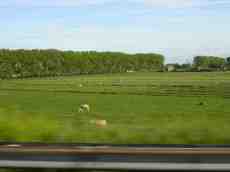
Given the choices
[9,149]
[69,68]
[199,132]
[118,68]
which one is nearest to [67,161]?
[9,149]

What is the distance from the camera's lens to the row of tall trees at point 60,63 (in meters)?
144

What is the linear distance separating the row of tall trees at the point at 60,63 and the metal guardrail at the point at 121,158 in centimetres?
13382

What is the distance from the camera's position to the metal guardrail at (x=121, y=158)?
5848 millimetres

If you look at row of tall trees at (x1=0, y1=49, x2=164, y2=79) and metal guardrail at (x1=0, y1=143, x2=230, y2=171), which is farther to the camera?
row of tall trees at (x1=0, y1=49, x2=164, y2=79)

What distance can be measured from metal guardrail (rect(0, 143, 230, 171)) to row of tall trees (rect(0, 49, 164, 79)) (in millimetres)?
133817

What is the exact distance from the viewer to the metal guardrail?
5.85 meters

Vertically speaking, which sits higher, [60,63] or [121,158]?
[121,158]

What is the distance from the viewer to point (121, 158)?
19.9 feet

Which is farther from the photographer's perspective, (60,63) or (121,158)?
(60,63)

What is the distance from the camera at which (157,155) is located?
19.7 ft

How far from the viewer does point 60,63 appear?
155 meters

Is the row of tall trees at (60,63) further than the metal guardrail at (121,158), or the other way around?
the row of tall trees at (60,63)

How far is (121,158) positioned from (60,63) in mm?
149648

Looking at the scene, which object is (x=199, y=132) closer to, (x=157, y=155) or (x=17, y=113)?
(x=157, y=155)
